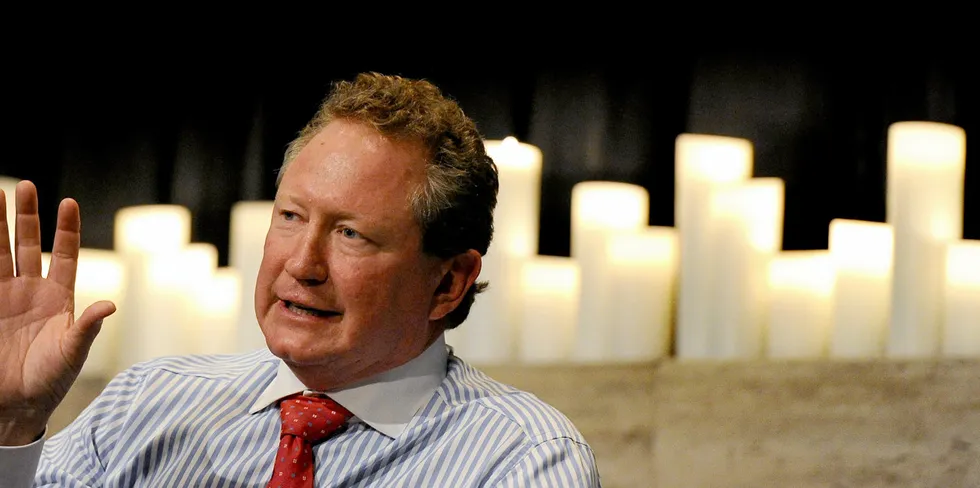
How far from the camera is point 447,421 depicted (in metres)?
1.57

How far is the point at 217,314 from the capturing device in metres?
2.80

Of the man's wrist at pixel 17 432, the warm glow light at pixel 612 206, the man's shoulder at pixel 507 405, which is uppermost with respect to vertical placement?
the warm glow light at pixel 612 206

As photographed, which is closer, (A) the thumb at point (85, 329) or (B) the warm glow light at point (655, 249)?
(A) the thumb at point (85, 329)

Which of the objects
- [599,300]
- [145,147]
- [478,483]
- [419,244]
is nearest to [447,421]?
[478,483]

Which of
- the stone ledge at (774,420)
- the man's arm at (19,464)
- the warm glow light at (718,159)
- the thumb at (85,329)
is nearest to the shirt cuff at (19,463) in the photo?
the man's arm at (19,464)

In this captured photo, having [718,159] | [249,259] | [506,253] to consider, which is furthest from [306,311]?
[249,259]

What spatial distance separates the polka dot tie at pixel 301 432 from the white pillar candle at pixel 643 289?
0.94 m

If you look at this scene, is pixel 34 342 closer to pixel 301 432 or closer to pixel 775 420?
pixel 301 432

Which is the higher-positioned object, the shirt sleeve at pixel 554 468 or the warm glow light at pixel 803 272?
the warm glow light at pixel 803 272

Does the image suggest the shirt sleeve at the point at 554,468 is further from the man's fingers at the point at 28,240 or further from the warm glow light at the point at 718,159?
the warm glow light at the point at 718,159

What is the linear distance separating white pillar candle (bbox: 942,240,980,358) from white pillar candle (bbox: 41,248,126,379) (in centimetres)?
189

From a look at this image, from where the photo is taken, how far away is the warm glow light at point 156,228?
111 inches

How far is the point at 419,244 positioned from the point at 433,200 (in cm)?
6

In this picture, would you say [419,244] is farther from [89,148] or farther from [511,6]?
[89,148]
